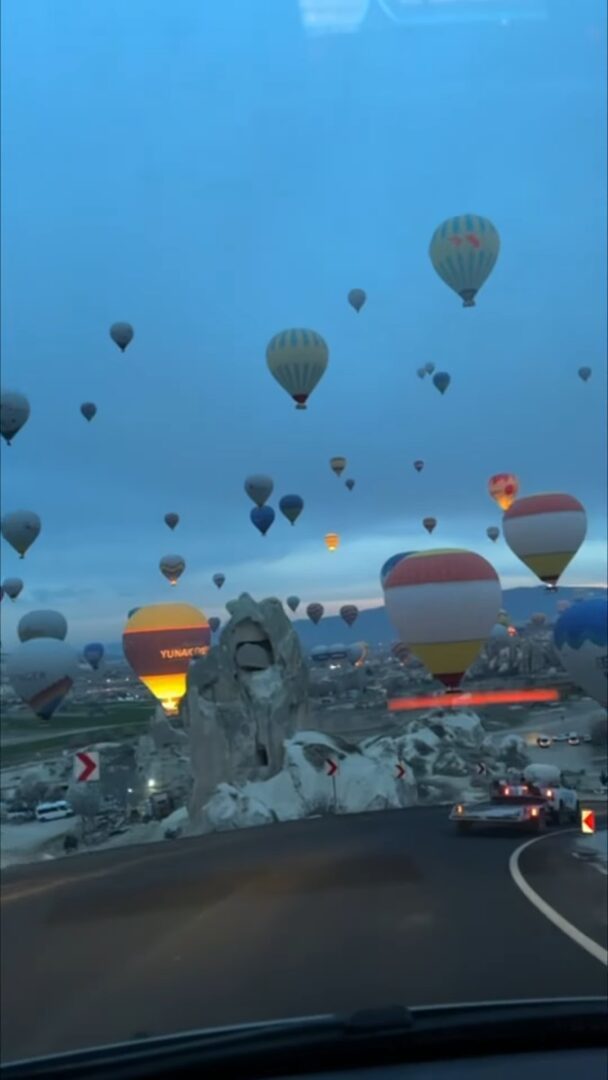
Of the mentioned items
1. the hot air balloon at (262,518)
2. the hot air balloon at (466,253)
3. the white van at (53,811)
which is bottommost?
the white van at (53,811)

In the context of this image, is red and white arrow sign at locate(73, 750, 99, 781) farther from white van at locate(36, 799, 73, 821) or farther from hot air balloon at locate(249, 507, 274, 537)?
white van at locate(36, 799, 73, 821)

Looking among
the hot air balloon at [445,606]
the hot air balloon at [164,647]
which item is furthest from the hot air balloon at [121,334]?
the hot air balloon at [445,606]

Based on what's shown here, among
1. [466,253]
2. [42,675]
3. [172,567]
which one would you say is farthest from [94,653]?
[466,253]

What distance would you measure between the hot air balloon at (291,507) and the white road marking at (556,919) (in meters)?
28.6

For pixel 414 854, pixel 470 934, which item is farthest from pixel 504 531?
pixel 470 934

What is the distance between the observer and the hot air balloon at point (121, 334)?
3784 centimetres

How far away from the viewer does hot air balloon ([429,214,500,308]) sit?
27.3 metres

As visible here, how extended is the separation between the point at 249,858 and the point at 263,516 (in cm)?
2533

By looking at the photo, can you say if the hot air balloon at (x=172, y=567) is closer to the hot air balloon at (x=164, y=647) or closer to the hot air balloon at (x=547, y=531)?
the hot air balloon at (x=164, y=647)

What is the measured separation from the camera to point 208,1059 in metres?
3.28

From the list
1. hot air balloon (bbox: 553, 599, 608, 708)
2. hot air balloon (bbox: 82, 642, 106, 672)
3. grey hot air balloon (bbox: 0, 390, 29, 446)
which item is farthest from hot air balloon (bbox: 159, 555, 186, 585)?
hot air balloon (bbox: 553, 599, 608, 708)

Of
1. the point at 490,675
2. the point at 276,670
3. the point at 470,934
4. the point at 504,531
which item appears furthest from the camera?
the point at 490,675

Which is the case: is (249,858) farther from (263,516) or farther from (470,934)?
(263,516)

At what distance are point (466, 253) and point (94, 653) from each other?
121 feet
